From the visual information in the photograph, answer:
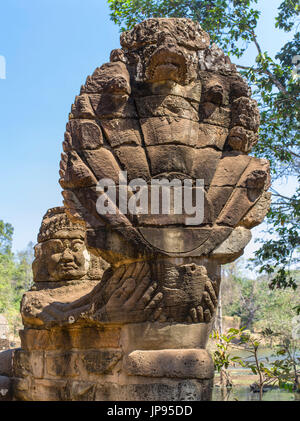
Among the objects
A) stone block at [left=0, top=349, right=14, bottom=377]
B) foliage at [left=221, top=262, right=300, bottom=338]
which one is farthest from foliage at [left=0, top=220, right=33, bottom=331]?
stone block at [left=0, top=349, right=14, bottom=377]

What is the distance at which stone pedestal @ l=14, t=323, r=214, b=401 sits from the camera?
263 cm

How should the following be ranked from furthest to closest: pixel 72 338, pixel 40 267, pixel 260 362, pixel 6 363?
pixel 260 362 → pixel 40 267 → pixel 6 363 → pixel 72 338

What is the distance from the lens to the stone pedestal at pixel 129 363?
8.63 feet

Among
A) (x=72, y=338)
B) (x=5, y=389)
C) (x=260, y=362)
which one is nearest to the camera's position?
(x=72, y=338)

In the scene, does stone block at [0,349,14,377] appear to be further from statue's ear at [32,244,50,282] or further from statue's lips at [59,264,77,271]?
statue's lips at [59,264,77,271]

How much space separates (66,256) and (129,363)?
5.69ft

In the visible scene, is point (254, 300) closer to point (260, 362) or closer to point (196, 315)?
point (260, 362)

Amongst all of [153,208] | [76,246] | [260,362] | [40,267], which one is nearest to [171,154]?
[153,208]

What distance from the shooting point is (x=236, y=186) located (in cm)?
308

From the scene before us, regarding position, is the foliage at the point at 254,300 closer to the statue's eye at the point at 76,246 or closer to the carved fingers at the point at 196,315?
the statue's eye at the point at 76,246

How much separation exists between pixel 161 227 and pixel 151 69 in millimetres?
1161

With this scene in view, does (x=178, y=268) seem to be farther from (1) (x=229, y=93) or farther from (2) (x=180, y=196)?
(1) (x=229, y=93)

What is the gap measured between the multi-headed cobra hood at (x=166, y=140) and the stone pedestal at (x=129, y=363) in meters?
0.54

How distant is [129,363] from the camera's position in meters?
2.71
